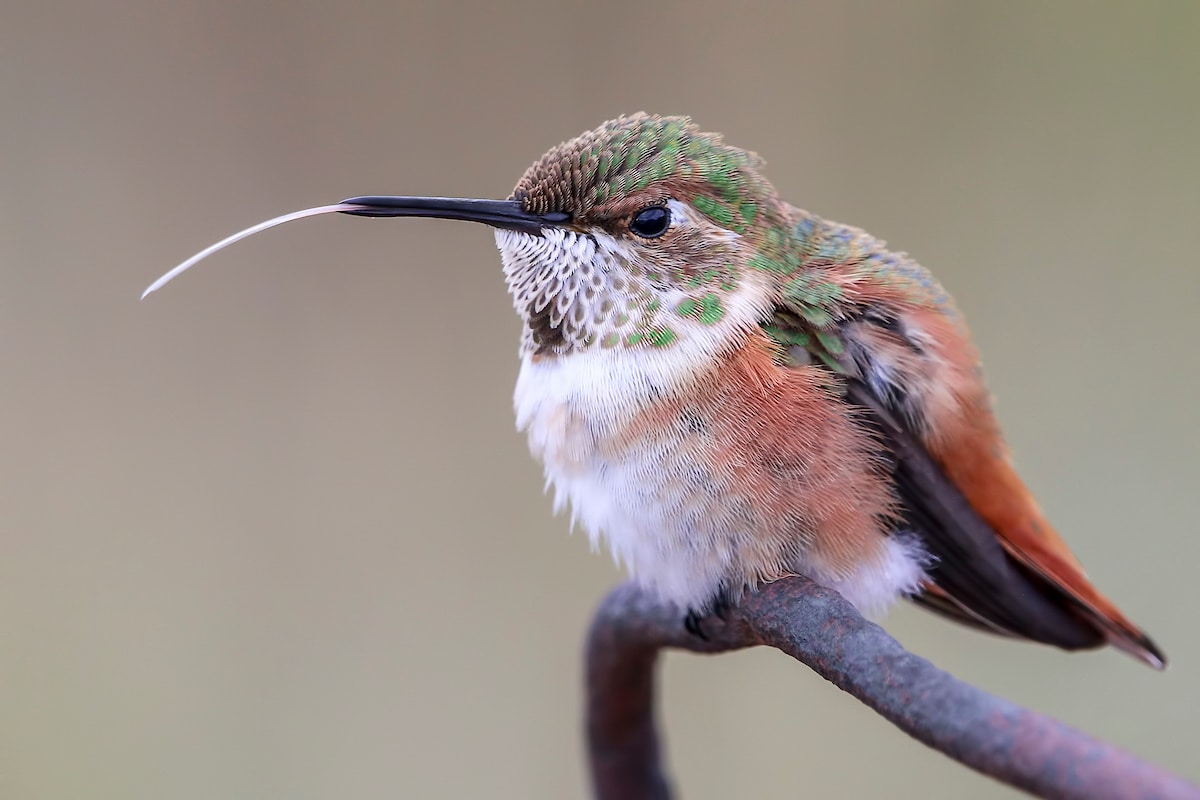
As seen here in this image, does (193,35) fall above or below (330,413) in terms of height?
above

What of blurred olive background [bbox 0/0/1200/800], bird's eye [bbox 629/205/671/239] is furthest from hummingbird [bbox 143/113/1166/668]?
→ blurred olive background [bbox 0/0/1200/800]

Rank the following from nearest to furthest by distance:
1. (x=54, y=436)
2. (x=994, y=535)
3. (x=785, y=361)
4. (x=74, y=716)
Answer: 1. (x=785, y=361)
2. (x=994, y=535)
3. (x=74, y=716)
4. (x=54, y=436)

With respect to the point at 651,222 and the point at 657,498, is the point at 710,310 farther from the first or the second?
the point at 657,498

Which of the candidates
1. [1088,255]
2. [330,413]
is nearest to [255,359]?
[330,413]

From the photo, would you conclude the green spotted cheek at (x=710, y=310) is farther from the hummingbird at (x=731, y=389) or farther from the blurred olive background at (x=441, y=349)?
the blurred olive background at (x=441, y=349)

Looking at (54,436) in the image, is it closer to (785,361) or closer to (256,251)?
(256,251)

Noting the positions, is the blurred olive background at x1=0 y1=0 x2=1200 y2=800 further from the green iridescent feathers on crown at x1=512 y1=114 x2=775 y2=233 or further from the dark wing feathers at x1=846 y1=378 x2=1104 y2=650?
the green iridescent feathers on crown at x1=512 y1=114 x2=775 y2=233

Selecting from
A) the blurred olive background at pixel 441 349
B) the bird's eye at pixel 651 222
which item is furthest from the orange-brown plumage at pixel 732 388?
the blurred olive background at pixel 441 349
